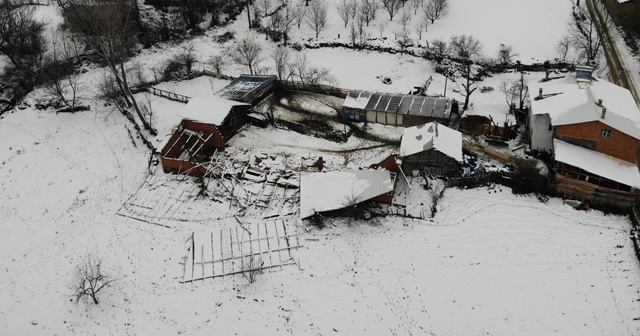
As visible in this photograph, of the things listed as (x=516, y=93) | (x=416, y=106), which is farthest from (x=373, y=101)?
(x=516, y=93)

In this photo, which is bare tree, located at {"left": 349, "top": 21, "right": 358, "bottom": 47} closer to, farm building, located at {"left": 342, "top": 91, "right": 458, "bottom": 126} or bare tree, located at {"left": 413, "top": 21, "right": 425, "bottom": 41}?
bare tree, located at {"left": 413, "top": 21, "right": 425, "bottom": 41}

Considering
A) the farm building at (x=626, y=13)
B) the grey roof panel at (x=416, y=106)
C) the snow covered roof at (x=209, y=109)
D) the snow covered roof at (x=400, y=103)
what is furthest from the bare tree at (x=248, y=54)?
the farm building at (x=626, y=13)

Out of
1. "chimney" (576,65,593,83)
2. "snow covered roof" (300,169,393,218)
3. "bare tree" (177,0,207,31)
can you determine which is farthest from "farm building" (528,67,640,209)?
"bare tree" (177,0,207,31)

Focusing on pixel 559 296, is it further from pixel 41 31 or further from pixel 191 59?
pixel 41 31

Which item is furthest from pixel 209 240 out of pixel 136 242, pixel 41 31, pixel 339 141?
pixel 41 31

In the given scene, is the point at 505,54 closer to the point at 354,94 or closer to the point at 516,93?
the point at 516,93
